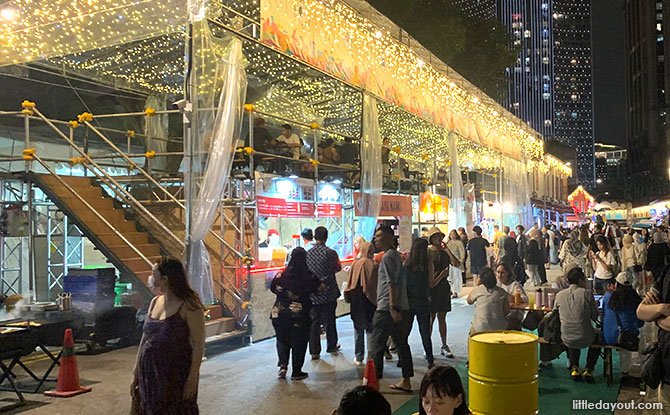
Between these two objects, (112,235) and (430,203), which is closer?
(112,235)

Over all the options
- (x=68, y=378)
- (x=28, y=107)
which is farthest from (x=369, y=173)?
(x=68, y=378)

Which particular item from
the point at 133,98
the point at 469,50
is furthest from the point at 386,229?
the point at 469,50

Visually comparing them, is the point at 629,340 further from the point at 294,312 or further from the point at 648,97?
the point at 648,97

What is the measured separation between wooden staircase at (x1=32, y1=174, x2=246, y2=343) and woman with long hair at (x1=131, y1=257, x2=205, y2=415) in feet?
15.9

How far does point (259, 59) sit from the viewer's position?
12.6 metres

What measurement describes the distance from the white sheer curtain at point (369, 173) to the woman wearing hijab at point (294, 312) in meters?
4.10

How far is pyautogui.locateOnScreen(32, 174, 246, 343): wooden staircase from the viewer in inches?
360

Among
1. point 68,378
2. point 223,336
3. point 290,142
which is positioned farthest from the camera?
point 290,142

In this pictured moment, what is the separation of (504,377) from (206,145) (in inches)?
212

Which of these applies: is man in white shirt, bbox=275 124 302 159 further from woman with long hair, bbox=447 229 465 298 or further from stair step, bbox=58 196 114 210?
woman with long hair, bbox=447 229 465 298

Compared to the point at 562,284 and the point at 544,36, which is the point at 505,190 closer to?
the point at 562,284

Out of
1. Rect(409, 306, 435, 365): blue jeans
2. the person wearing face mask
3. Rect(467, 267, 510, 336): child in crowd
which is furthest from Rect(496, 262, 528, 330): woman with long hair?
the person wearing face mask

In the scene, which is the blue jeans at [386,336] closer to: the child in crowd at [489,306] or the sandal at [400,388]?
the sandal at [400,388]

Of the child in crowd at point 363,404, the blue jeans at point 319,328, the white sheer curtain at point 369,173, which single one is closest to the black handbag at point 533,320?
the blue jeans at point 319,328
